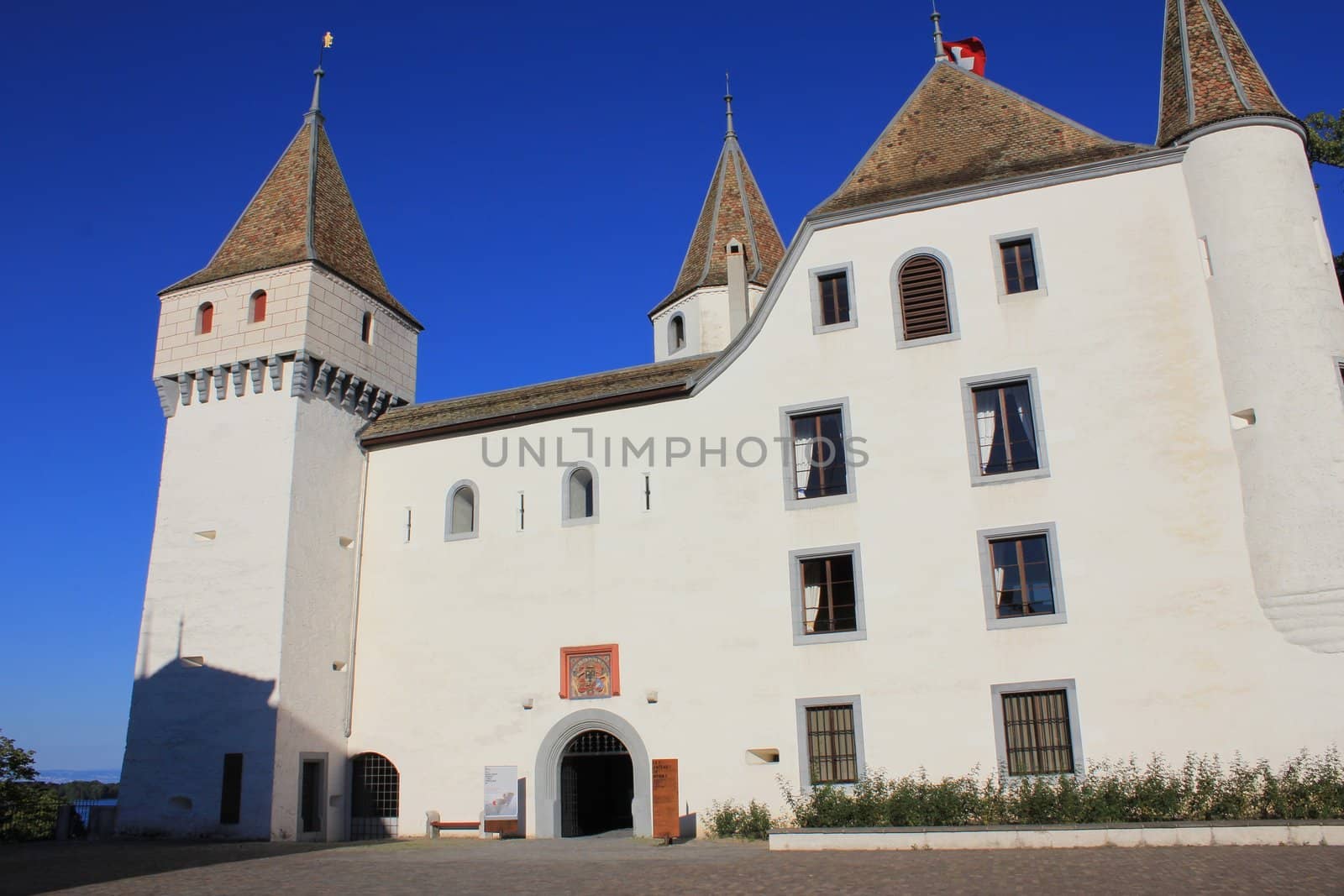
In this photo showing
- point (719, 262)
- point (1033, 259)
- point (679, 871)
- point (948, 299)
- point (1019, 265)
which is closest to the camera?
point (679, 871)

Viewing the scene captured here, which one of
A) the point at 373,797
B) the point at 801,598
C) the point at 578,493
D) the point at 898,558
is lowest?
the point at 373,797

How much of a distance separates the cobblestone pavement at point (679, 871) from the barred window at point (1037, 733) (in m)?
3.47

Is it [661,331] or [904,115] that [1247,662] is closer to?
[904,115]

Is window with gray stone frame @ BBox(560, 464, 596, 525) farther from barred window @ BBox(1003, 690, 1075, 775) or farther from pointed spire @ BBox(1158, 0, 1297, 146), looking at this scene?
pointed spire @ BBox(1158, 0, 1297, 146)

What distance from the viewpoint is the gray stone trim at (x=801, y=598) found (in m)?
20.0

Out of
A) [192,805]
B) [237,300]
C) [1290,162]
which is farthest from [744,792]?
[237,300]

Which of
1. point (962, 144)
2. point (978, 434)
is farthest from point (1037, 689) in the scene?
point (962, 144)

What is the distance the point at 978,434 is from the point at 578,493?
8643 mm

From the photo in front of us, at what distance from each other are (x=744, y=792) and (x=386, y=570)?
9.95m

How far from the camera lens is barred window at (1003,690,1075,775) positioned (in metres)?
18.3

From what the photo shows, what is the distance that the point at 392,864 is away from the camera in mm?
16906

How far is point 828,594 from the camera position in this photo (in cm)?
2064

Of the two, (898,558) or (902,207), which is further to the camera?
(902,207)

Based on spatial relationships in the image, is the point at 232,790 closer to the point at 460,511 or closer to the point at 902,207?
the point at 460,511
